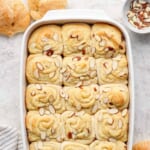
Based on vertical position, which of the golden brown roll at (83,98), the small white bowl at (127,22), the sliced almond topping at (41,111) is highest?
the small white bowl at (127,22)

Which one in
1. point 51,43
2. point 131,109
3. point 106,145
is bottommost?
point 106,145

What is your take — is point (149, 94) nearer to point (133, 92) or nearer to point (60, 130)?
point (133, 92)

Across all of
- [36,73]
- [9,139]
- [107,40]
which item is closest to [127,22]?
[107,40]

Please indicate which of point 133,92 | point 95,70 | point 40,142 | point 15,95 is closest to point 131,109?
point 133,92

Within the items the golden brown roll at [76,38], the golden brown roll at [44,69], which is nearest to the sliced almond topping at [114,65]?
the golden brown roll at [76,38]

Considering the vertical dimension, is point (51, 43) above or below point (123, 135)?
above

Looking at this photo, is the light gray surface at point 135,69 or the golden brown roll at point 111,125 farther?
the light gray surface at point 135,69

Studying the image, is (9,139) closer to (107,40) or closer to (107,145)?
(107,145)

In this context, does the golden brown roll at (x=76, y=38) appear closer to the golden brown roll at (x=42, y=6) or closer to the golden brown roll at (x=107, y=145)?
the golden brown roll at (x=42, y=6)
